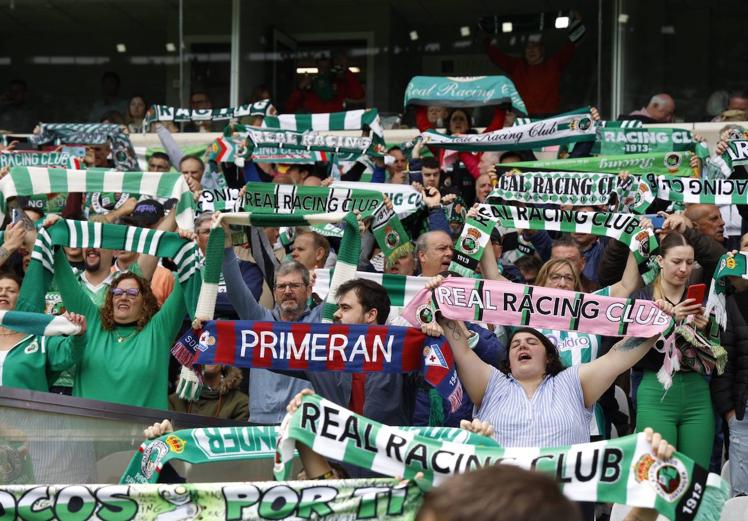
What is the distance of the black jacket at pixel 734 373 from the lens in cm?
765

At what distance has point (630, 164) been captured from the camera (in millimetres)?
10383

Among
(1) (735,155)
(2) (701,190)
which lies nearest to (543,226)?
(2) (701,190)

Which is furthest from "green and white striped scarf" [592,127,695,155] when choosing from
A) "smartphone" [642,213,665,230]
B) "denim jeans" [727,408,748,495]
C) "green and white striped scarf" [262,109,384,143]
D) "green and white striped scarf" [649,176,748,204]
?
"denim jeans" [727,408,748,495]

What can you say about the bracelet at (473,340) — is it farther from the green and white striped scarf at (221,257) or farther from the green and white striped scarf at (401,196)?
the green and white striped scarf at (401,196)

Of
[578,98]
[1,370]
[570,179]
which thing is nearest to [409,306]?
[1,370]

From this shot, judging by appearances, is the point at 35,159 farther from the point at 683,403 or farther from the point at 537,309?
the point at 683,403

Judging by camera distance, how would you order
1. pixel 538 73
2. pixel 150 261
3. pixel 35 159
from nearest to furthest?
pixel 150 261
pixel 35 159
pixel 538 73

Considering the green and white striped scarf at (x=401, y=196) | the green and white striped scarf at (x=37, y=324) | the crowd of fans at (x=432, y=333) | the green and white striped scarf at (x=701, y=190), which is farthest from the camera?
the green and white striped scarf at (x=401, y=196)

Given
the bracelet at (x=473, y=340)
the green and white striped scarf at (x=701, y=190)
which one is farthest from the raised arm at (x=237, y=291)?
the green and white striped scarf at (x=701, y=190)

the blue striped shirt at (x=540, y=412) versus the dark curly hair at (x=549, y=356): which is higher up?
the dark curly hair at (x=549, y=356)

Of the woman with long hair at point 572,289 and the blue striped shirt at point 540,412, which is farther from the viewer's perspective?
the woman with long hair at point 572,289

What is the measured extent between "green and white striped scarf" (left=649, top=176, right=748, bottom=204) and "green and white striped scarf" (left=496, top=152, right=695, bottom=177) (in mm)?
903

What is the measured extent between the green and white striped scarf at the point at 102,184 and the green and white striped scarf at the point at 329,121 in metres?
3.53

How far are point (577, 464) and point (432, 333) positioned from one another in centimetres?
177
